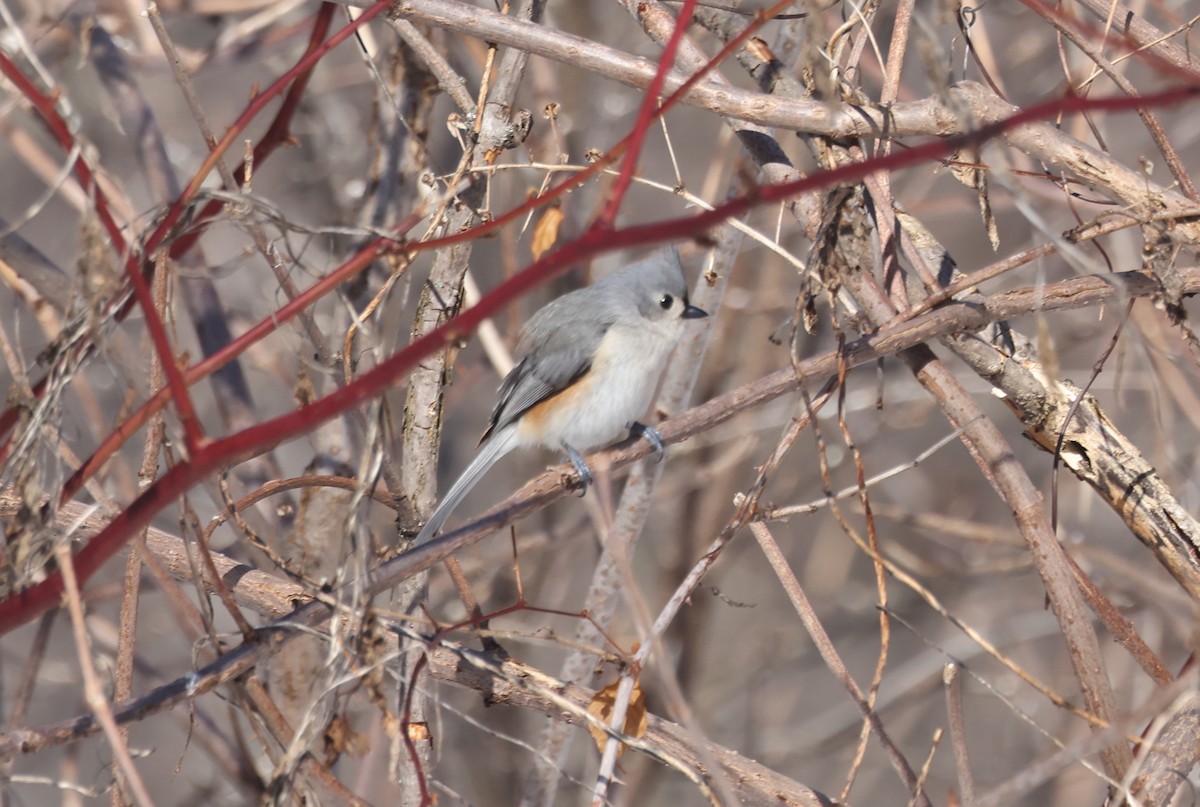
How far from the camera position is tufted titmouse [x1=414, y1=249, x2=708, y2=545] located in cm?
273

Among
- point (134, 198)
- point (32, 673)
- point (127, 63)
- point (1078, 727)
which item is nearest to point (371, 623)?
point (32, 673)

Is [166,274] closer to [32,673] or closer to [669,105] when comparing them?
[669,105]

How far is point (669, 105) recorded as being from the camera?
49.4 inches

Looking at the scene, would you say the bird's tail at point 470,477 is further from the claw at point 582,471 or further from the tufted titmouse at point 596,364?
the claw at point 582,471

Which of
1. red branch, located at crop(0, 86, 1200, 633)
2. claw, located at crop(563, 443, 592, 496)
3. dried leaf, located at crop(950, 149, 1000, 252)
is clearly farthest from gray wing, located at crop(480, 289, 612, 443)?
red branch, located at crop(0, 86, 1200, 633)

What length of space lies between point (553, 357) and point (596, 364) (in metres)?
0.11

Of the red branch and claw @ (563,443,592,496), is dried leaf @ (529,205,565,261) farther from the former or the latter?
the red branch

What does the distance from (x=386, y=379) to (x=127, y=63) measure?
7.35 ft

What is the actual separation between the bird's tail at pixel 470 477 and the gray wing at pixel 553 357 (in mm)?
35

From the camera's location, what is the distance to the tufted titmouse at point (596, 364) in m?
2.73

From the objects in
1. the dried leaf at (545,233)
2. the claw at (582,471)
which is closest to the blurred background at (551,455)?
the dried leaf at (545,233)

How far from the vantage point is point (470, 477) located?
8.16 ft

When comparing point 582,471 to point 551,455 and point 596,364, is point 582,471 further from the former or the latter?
point 551,455

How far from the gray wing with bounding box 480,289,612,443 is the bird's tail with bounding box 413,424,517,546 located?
0.11 feet
